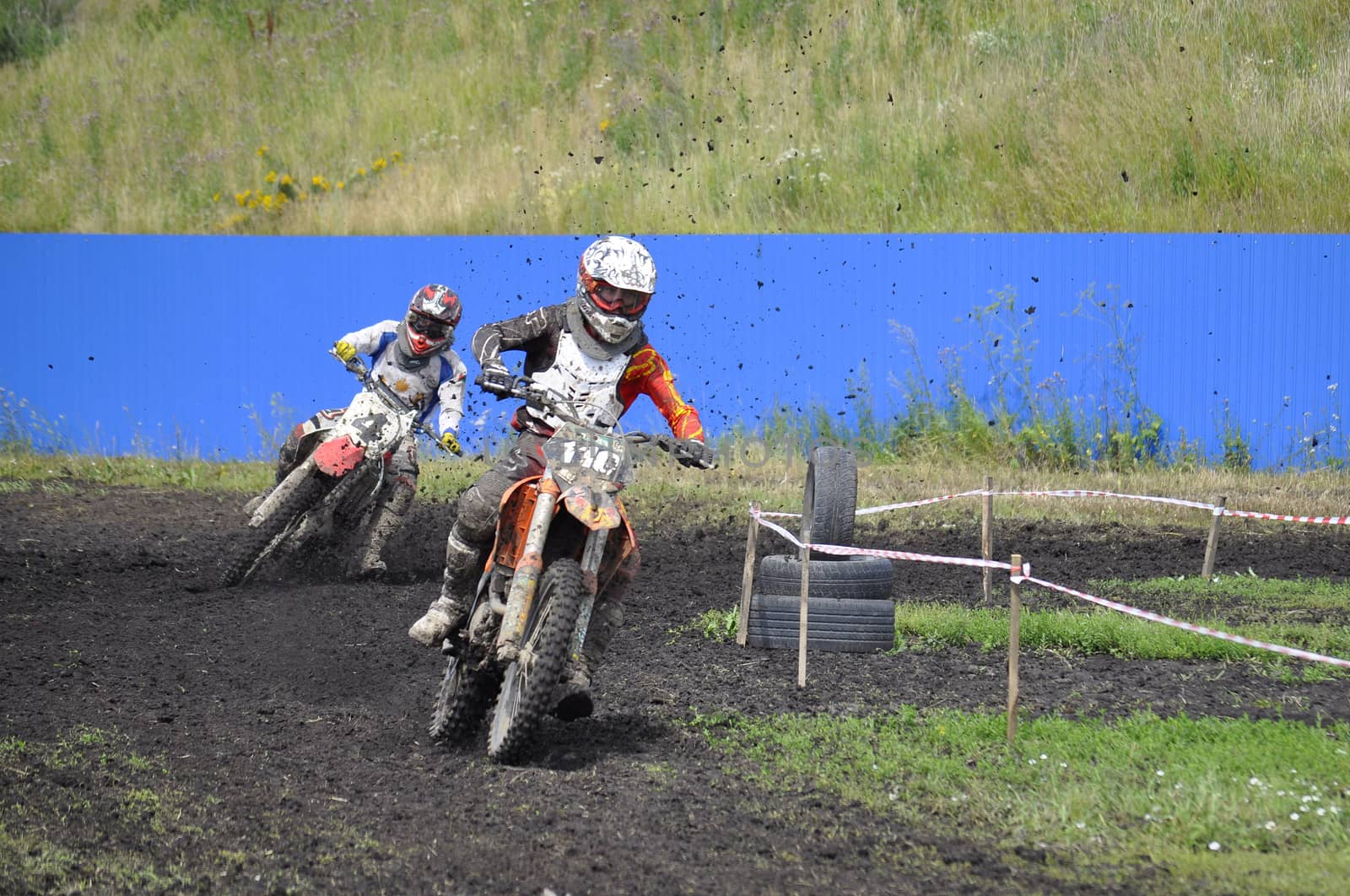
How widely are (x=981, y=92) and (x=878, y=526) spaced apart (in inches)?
383

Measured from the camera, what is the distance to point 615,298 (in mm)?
7492

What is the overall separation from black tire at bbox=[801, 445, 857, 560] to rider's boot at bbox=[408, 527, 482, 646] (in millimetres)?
2946

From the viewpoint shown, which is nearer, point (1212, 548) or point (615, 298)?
point (615, 298)

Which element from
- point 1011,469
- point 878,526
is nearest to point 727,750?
point 878,526

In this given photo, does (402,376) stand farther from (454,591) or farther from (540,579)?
(540,579)

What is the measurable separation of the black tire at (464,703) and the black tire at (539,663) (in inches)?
11.6

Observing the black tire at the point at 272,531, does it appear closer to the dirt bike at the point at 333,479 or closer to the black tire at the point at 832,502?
the dirt bike at the point at 333,479

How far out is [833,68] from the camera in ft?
78.1

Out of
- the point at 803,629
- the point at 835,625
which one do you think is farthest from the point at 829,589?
the point at 803,629

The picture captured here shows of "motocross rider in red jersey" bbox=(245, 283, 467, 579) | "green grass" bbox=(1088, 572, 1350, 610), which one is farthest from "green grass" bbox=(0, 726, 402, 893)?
"green grass" bbox=(1088, 572, 1350, 610)

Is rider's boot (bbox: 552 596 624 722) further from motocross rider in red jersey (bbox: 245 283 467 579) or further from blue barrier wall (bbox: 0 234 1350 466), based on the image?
blue barrier wall (bbox: 0 234 1350 466)

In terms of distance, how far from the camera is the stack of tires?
367 inches

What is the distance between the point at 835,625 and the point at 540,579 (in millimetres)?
3000

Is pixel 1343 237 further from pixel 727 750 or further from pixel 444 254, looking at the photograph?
pixel 727 750
